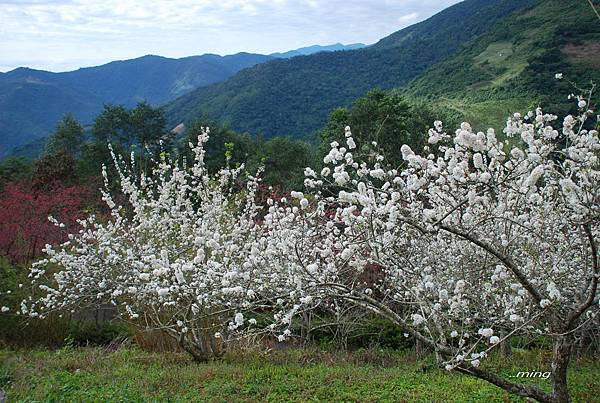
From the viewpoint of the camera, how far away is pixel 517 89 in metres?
40.8

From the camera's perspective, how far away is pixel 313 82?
75562 millimetres

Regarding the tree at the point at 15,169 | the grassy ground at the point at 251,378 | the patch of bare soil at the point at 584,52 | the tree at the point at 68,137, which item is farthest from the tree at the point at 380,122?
the patch of bare soil at the point at 584,52

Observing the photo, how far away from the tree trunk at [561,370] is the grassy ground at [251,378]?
62.1 inches

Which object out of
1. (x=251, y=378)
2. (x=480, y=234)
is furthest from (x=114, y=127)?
(x=480, y=234)

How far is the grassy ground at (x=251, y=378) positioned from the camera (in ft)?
17.5

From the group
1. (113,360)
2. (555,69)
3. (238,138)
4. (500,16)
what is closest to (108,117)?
(238,138)

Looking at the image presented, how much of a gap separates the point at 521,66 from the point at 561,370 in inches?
1897

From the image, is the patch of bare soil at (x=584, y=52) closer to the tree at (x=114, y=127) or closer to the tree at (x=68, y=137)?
the tree at (x=114, y=127)

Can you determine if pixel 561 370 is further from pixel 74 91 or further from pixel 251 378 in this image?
pixel 74 91

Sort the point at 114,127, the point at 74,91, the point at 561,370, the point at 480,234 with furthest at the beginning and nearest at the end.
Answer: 1. the point at 74,91
2. the point at 114,127
3. the point at 480,234
4. the point at 561,370

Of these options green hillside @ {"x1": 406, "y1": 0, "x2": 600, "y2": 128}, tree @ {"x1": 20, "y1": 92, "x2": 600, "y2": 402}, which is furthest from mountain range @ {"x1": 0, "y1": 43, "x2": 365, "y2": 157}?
tree @ {"x1": 20, "y1": 92, "x2": 600, "y2": 402}

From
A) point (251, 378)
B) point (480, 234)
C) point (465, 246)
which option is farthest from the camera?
point (251, 378)

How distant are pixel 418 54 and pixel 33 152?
63.4m

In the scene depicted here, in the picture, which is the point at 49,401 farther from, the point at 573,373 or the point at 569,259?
the point at 573,373
